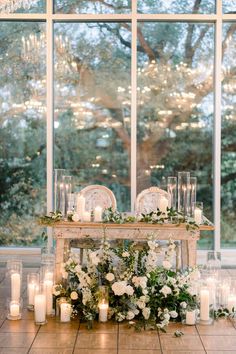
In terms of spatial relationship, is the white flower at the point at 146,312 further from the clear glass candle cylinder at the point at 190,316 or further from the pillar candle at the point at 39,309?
the pillar candle at the point at 39,309

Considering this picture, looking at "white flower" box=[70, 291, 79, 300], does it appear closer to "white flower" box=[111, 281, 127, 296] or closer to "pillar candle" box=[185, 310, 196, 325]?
"white flower" box=[111, 281, 127, 296]

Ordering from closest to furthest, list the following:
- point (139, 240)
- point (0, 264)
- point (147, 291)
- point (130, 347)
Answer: point (130, 347) < point (147, 291) < point (139, 240) < point (0, 264)

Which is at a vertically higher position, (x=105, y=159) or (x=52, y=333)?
(x=105, y=159)

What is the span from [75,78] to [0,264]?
87.0 inches

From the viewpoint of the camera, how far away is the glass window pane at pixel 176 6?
23.6ft

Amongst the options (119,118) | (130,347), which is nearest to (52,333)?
(130,347)

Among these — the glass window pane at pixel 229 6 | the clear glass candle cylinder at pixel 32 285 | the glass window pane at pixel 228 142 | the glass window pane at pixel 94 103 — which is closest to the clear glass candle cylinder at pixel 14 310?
the clear glass candle cylinder at pixel 32 285

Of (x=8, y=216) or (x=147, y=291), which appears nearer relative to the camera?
(x=147, y=291)

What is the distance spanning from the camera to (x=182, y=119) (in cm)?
732

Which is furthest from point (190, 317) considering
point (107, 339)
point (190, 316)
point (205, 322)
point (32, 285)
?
point (32, 285)

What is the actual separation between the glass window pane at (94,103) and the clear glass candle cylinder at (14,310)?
2.58 metres

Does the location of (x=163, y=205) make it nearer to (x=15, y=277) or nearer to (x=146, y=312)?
(x=146, y=312)

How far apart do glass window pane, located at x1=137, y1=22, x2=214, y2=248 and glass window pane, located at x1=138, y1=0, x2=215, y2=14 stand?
0.14 metres

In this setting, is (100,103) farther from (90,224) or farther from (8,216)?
(90,224)
